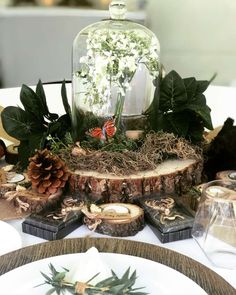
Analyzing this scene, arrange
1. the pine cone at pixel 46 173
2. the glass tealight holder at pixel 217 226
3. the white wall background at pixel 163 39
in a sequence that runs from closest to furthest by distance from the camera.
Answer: the glass tealight holder at pixel 217 226
the pine cone at pixel 46 173
the white wall background at pixel 163 39

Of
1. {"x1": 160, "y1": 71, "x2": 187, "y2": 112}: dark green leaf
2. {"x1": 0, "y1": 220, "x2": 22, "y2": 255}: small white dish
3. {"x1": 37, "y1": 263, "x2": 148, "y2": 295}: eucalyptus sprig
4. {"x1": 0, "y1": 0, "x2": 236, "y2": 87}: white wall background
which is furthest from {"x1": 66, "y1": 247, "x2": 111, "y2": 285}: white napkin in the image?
{"x1": 0, "y1": 0, "x2": 236, "y2": 87}: white wall background

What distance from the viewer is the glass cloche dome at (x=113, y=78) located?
91cm

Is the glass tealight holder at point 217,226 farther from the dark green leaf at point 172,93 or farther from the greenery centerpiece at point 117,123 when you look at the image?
the dark green leaf at point 172,93

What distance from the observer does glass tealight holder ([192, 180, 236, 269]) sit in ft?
2.21

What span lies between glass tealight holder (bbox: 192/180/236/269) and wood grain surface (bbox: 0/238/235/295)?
9cm

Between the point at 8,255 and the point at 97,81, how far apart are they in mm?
419

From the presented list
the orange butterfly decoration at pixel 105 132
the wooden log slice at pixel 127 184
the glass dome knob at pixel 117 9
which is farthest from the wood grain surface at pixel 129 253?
the glass dome knob at pixel 117 9

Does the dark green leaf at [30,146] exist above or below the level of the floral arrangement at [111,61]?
below

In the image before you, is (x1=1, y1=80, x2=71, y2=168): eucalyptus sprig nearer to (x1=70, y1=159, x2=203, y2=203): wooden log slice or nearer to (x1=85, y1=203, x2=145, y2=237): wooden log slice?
(x1=70, y1=159, x2=203, y2=203): wooden log slice

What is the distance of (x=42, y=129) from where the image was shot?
98 centimetres

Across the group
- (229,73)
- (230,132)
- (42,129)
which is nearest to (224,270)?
(230,132)

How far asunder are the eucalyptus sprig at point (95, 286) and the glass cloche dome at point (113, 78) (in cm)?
41

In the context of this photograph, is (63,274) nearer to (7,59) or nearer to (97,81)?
(97,81)

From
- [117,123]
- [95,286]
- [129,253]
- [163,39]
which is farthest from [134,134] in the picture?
[163,39]
